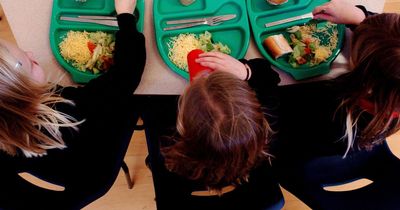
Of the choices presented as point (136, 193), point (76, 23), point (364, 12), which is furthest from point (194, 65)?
point (136, 193)

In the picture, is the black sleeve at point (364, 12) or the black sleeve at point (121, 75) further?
the black sleeve at point (364, 12)

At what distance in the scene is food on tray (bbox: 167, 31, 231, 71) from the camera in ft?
2.90

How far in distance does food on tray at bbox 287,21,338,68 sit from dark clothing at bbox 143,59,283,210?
104mm

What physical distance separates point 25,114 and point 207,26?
1.73 ft

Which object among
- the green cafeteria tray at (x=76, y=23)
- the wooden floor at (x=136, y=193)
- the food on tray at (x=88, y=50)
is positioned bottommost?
the wooden floor at (x=136, y=193)

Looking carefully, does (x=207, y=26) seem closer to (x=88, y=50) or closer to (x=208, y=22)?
(x=208, y=22)

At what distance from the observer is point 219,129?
594 mm

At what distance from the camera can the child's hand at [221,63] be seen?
2.62 ft

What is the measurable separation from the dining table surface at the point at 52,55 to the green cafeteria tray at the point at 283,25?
0.8 inches

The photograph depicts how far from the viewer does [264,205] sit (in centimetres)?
77

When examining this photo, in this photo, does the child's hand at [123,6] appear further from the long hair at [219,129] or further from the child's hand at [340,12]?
the child's hand at [340,12]

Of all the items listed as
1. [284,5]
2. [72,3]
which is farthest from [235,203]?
[72,3]

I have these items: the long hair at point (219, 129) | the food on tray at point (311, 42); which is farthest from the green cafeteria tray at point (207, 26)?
the long hair at point (219, 129)

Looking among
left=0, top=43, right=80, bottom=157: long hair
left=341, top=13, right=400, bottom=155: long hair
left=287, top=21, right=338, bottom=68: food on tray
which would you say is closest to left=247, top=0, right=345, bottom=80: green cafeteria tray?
left=287, top=21, right=338, bottom=68: food on tray
